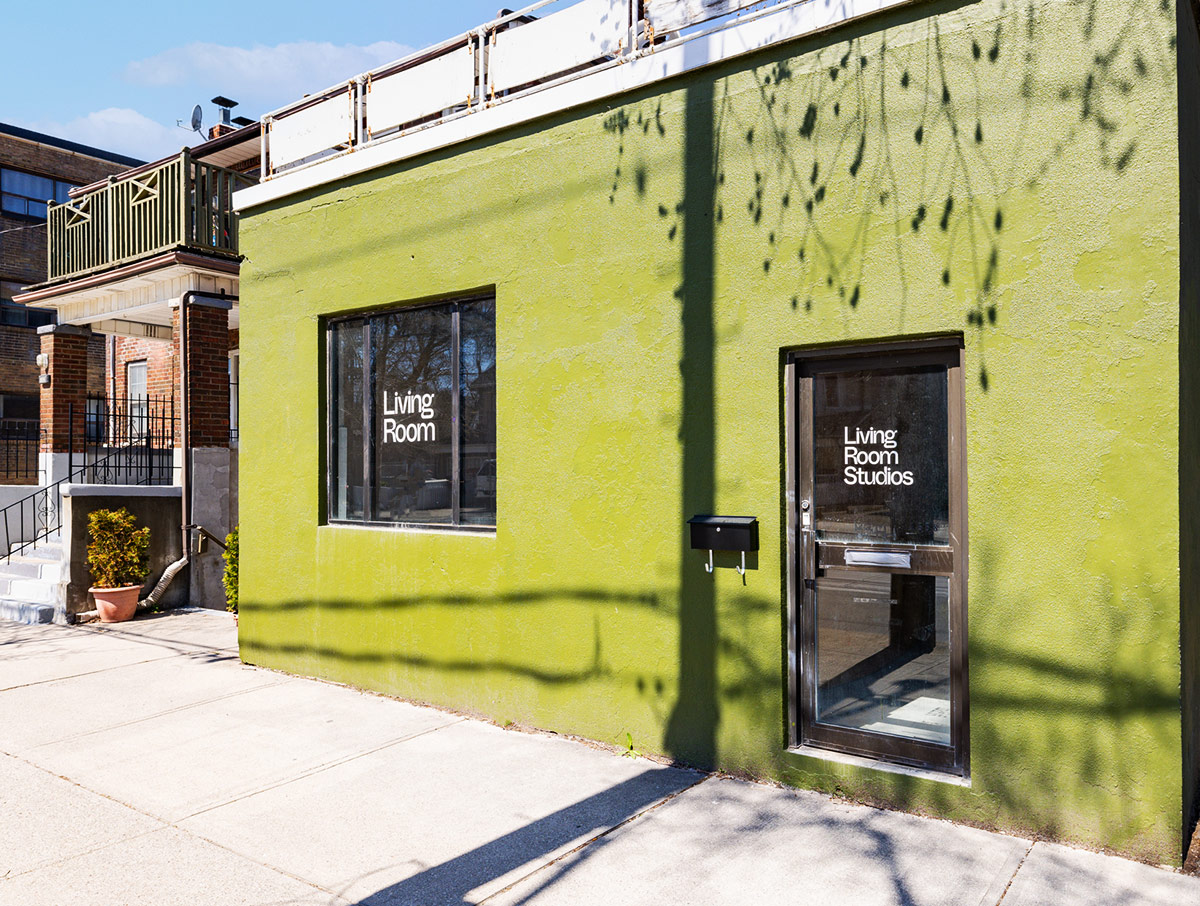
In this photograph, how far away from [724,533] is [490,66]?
142 inches

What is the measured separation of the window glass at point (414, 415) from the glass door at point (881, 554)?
2658 mm

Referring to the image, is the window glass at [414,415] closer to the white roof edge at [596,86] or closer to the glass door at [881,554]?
the white roof edge at [596,86]

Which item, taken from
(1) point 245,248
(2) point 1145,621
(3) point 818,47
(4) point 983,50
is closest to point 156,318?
(1) point 245,248

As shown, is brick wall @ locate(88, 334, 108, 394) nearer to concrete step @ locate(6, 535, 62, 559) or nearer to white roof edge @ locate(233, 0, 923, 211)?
concrete step @ locate(6, 535, 62, 559)

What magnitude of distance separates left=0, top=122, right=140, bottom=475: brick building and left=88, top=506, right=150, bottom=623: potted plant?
13.2m

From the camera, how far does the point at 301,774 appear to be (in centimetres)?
495

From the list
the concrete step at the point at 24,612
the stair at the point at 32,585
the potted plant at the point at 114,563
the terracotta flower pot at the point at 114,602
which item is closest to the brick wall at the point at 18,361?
the stair at the point at 32,585

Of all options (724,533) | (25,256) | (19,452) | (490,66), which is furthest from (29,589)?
(25,256)

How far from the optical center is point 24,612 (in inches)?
395

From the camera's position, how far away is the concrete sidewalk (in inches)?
141

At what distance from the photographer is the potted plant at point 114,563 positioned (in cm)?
977

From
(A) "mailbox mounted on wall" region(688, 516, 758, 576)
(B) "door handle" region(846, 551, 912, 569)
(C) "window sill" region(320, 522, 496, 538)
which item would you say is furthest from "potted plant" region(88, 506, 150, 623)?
(B) "door handle" region(846, 551, 912, 569)

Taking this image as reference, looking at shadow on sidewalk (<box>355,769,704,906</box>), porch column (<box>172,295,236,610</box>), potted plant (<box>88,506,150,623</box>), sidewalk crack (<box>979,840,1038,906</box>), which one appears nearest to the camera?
sidewalk crack (<box>979,840,1038,906</box>)

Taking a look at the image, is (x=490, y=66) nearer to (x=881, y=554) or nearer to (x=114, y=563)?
(x=881, y=554)
